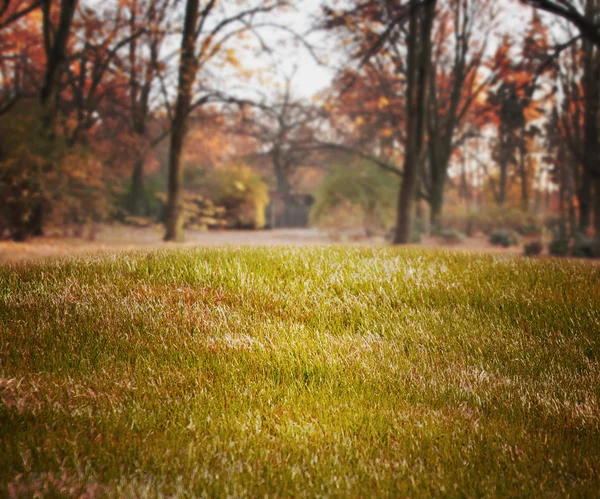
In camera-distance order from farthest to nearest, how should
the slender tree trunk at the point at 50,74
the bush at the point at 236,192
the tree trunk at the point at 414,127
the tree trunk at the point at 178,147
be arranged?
the bush at the point at 236,192 < the tree trunk at the point at 414,127 < the tree trunk at the point at 178,147 < the slender tree trunk at the point at 50,74

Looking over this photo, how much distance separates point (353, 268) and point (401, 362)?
191 cm

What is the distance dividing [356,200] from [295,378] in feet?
71.9

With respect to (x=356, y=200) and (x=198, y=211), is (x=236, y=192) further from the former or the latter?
(x=198, y=211)

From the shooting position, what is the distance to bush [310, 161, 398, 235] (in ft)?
82.8

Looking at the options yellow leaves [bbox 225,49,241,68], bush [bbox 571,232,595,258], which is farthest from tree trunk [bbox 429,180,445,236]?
yellow leaves [bbox 225,49,241,68]

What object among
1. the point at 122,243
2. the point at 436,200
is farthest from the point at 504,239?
the point at 122,243

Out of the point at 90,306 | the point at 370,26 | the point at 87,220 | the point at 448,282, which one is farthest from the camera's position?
the point at 87,220

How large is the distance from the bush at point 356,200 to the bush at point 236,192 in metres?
8.35

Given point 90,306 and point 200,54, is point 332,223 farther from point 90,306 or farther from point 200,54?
point 90,306

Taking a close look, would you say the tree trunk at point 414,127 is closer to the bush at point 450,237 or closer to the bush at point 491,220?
the bush at point 450,237

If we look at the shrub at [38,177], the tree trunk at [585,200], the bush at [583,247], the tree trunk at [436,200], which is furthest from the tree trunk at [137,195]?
the tree trunk at [585,200]

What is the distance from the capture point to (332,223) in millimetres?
25641

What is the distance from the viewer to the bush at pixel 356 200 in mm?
25250

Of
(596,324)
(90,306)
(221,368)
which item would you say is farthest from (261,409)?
(596,324)
